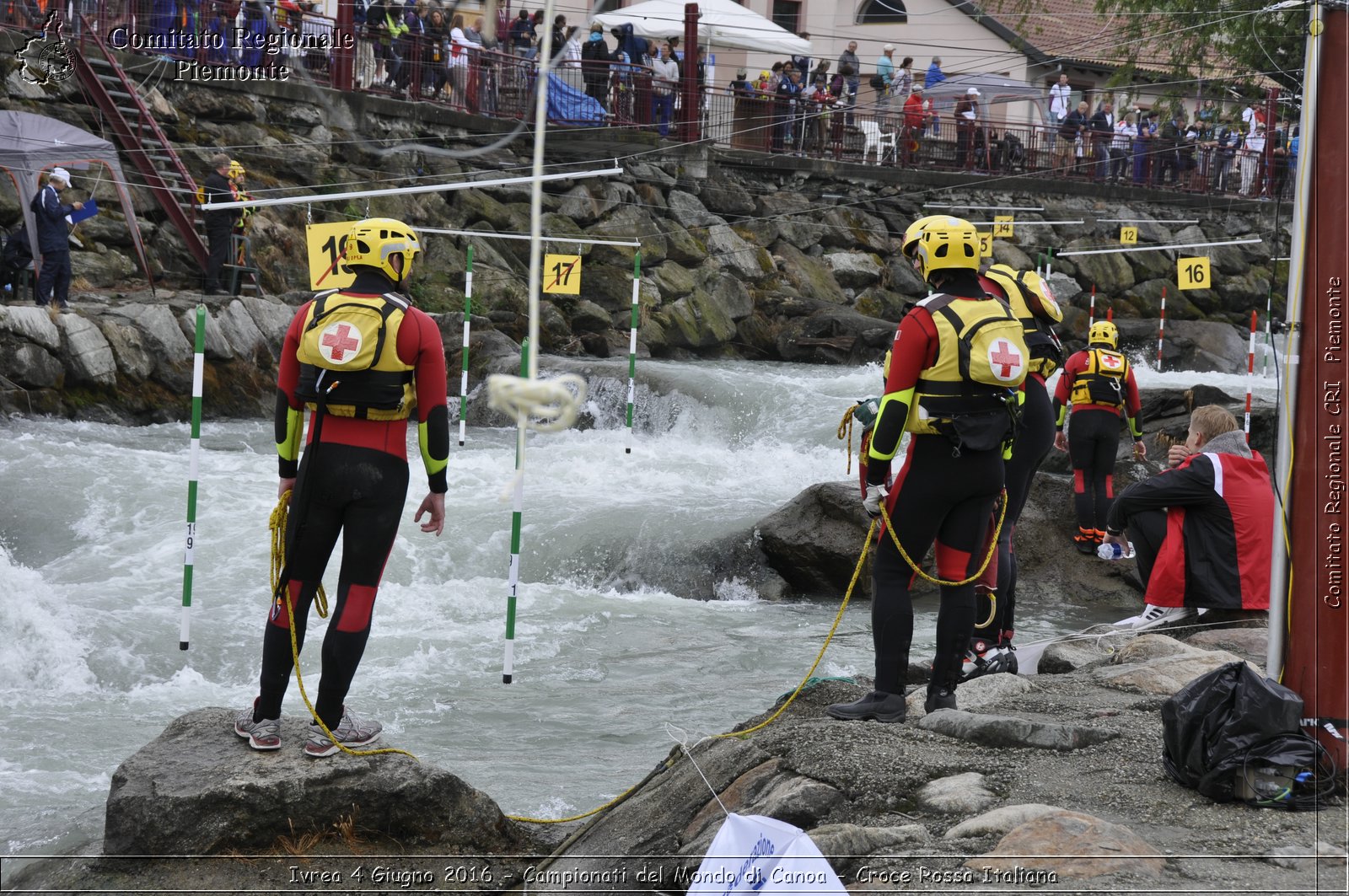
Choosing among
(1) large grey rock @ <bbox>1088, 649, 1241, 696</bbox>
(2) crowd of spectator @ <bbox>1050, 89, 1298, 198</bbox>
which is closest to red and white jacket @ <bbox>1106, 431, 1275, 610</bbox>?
(1) large grey rock @ <bbox>1088, 649, 1241, 696</bbox>

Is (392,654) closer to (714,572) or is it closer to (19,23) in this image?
(714,572)

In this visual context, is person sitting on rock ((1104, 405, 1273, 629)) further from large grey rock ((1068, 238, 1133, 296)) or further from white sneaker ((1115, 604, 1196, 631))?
large grey rock ((1068, 238, 1133, 296))

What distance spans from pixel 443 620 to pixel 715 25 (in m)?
13.3

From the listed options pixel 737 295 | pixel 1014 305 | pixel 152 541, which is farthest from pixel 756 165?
pixel 1014 305

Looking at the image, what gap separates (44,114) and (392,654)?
11047mm

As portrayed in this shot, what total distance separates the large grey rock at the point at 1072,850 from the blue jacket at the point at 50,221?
1254 centimetres

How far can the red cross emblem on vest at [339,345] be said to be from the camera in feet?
13.8

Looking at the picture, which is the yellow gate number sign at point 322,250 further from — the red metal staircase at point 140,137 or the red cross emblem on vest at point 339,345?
the red metal staircase at point 140,137

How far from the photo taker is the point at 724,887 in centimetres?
305

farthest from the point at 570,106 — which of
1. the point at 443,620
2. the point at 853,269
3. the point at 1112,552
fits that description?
→ the point at 443,620

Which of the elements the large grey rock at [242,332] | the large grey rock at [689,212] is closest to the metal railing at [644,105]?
the large grey rock at [689,212]

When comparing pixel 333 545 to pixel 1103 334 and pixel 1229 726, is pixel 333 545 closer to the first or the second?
pixel 1229 726

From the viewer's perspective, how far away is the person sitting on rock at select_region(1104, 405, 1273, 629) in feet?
22.1

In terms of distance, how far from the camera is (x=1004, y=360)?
4.43 m
